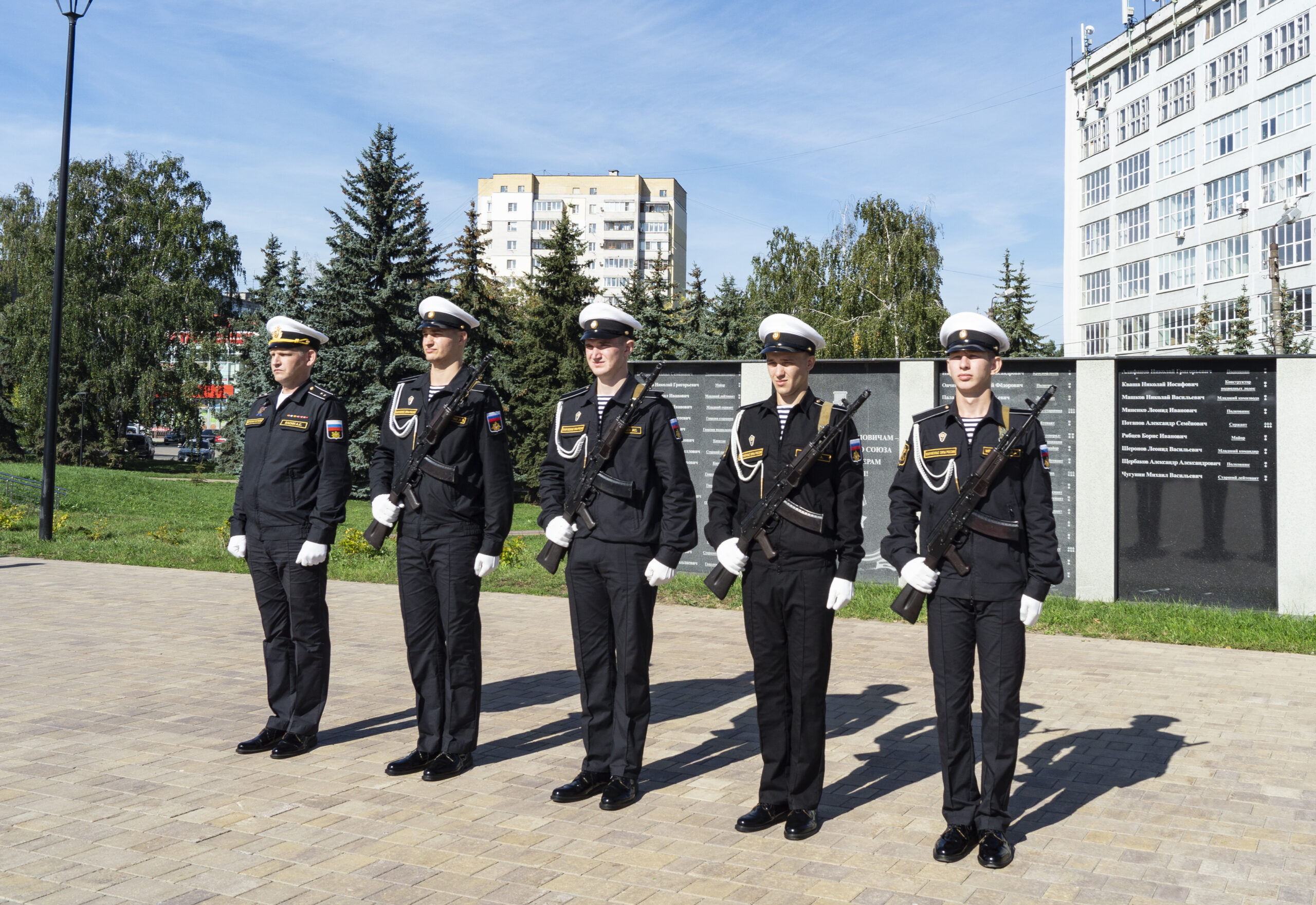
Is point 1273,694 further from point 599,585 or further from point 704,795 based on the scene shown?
point 599,585

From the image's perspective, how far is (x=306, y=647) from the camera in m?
5.96

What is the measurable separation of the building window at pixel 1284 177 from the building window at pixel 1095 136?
630 inches

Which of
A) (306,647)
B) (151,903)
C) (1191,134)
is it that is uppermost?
(1191,134)

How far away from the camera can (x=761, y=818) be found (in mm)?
4797

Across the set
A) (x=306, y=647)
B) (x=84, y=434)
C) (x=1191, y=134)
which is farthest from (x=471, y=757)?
(x=1191, y=134)

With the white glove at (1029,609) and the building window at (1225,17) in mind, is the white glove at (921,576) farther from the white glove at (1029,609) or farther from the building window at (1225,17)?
the building window at (1225,17)

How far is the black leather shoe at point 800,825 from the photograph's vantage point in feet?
15.3

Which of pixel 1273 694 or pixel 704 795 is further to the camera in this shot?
pixel 1273 694

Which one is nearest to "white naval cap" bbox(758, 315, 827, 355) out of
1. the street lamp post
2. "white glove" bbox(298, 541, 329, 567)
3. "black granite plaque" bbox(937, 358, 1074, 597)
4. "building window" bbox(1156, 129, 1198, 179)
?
"white glove" bbox(298, 541, 329, 567)

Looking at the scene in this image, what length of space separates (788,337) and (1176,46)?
72.3 metres

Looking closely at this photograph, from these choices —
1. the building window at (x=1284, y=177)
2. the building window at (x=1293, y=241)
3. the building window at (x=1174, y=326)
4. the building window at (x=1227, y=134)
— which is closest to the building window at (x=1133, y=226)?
the building window at (x=1174, y=326)

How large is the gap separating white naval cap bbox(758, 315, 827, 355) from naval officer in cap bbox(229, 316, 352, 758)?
245 cm

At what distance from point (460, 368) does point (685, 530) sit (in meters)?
1.63

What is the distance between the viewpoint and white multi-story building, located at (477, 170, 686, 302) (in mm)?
120250
